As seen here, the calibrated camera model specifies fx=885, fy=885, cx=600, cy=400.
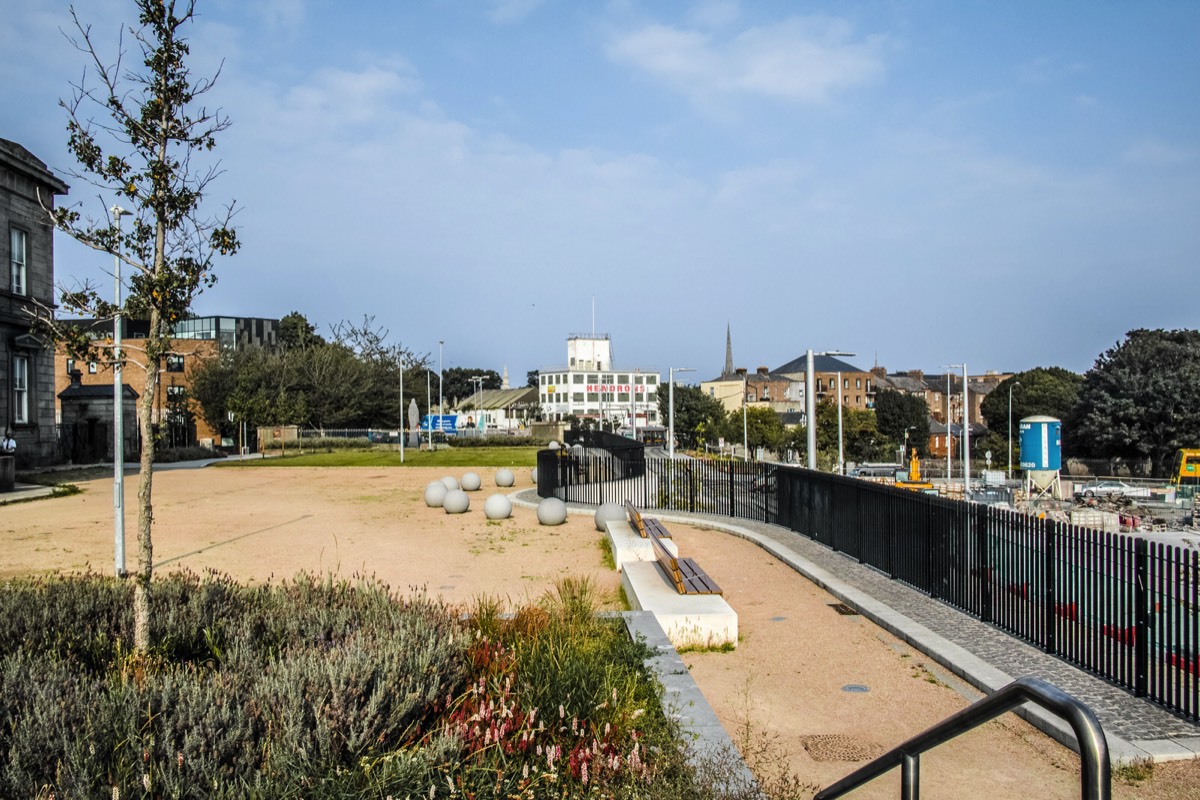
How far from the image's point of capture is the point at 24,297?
32844 millimetres

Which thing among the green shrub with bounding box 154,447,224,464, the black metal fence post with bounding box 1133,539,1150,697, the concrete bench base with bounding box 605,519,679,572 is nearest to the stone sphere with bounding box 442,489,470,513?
the concrete bench base with bounding box 605,519,679,572

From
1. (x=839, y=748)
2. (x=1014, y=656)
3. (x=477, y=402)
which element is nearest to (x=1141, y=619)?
(x=1014, y=656)

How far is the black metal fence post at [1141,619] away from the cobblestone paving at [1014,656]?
0.18m

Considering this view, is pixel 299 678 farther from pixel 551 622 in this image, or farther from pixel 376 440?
pixel 376 440

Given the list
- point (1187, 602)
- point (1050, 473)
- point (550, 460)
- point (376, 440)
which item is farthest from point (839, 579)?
point (376, 440)

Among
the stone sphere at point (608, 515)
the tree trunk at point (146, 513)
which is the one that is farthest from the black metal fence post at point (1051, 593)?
the stone sphere at point (608, 515)

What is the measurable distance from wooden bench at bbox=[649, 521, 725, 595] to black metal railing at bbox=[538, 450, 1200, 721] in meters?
3.15

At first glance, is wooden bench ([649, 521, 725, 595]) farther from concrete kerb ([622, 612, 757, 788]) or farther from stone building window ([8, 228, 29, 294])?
stone building window ([8, 228, 29, 294])

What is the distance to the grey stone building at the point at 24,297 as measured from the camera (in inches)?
1294

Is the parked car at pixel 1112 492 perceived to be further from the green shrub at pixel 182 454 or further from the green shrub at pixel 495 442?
the green shrub at pixel 182 454

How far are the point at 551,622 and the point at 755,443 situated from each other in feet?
280

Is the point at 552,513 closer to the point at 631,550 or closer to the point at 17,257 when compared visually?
the point at 631,550

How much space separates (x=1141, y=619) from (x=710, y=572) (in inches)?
280

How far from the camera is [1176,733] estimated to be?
21.9ft
